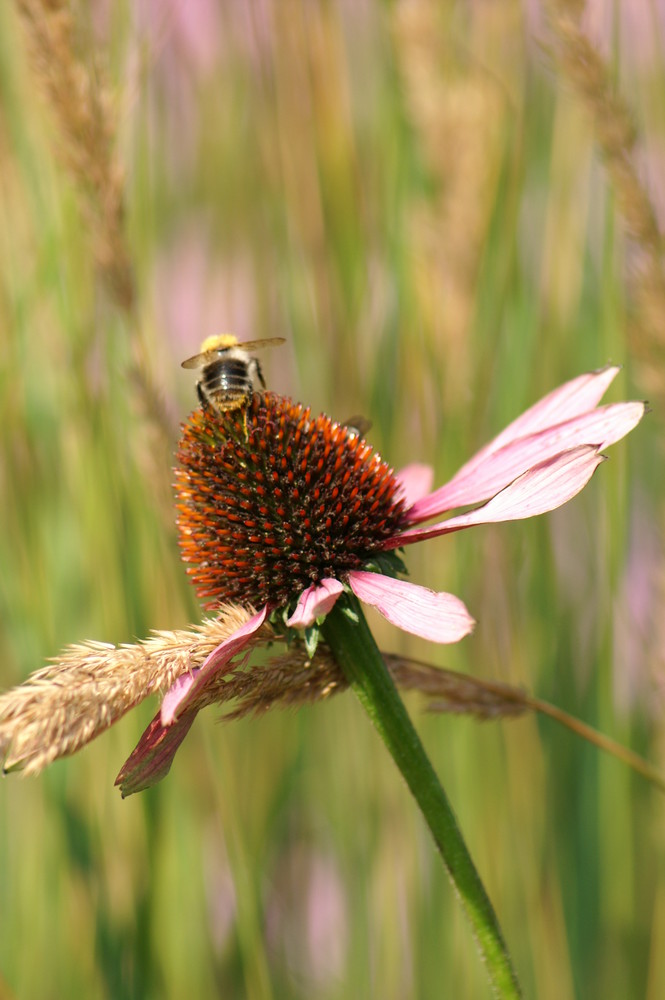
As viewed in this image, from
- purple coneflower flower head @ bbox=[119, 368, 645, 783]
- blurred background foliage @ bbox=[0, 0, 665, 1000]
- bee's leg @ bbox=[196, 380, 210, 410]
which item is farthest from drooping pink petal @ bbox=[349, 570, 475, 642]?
blurred background foliage @ bbox=[0, 0, 665, 1000]

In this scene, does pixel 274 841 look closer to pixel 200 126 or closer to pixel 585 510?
pixel 585 510

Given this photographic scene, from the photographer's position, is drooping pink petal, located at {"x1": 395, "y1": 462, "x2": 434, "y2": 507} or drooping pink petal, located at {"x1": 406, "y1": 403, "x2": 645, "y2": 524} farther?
drooping pink petal, located at {"x1": 395, "y1": 462, "x2": 434, "y2": 507}

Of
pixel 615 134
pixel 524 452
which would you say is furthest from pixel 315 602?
pixel 615 134

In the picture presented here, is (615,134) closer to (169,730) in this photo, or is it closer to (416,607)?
(416,607)

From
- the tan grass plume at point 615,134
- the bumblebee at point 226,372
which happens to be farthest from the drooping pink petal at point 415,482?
the tan grass plume at point 615,134

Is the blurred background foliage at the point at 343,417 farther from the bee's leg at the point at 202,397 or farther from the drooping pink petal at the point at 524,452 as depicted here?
the drooping pink petal at the point at 524,452

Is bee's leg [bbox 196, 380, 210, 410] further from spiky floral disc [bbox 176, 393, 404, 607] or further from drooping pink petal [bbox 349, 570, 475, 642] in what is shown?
drooping pink petal [bbox 349, 570, 475, 642]

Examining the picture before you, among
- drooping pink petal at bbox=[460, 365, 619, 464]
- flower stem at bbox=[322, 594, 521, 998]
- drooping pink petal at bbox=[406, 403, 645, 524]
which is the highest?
drooping pink petal at bbox=[460, 365, 619, 464]

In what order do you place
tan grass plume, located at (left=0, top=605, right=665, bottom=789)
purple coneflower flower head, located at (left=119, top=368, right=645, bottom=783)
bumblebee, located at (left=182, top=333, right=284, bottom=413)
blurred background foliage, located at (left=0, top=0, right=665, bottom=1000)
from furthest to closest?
blurred background foliage, located at (left=0, top=0, right=665, bottom=1000) < bumblebee, located at (left=182, top=333, right=284, bottom=413) < purple coneflower flower head, located at (left=119, top=368, right=645, bottom=783) < tan grass plume, located at (left=0, top=605, right=665, bottom=789)
